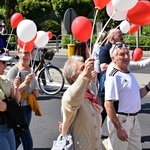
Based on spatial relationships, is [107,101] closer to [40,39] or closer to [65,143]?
[65,143]

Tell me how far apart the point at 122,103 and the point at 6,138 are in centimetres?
116

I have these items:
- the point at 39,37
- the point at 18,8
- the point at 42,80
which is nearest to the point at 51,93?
the point at 42,80

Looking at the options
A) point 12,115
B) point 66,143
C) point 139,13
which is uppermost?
point 139,13

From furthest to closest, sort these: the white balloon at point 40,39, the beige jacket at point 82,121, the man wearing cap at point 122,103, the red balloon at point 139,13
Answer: the white balloon at point 40,39 < the red balloon at point 139,13 < the man wearing cap at point 122,103 < the beige jacket at point 82,121

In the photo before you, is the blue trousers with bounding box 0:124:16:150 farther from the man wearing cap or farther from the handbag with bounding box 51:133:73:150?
the man wearing cap

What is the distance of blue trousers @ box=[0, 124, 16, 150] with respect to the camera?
3904 millimetres

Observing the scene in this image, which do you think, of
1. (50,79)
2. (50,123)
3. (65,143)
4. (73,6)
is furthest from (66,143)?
(73,6)

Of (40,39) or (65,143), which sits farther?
(40,39)

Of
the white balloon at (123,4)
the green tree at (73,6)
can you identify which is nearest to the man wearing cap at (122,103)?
the white balloon at (123,4)

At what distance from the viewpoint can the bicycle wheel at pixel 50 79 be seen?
1006 centimetres

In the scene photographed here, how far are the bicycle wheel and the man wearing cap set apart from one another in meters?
5.74

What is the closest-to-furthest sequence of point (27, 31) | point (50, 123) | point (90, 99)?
point (90, 99) < point (27, 31) < point (50, 123)

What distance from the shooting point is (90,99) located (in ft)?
12.0

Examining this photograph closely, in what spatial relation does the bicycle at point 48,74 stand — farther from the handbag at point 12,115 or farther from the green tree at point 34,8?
the green tree at point 34,8
